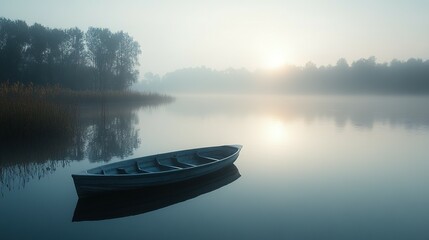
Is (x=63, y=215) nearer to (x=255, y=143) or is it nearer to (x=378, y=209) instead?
(x=378, y=209)

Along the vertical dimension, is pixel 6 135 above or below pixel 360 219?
above

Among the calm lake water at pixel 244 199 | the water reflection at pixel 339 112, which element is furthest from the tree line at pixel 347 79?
the calm lake water at pixel 244 199

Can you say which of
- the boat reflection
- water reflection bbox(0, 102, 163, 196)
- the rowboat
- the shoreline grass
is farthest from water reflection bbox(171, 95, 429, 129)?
the shoreline grass

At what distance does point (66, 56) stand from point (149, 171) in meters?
37.9

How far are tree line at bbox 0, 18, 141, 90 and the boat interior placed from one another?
76.4 ft

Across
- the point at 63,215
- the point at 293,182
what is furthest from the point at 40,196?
the point at 293,182

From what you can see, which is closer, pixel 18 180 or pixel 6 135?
pixel 18 180

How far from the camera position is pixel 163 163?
9.91 meters

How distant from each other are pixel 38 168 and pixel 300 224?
7975 mm

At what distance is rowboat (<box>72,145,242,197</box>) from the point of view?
7246 millimetres

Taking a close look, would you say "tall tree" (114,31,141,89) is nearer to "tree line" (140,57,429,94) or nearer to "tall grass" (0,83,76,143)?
"tall grass" (0,83,76,143)

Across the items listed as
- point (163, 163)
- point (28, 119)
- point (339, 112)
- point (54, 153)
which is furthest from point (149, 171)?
point (339, 112)

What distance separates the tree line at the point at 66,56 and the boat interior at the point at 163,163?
76.4ft

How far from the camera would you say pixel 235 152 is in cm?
1088
